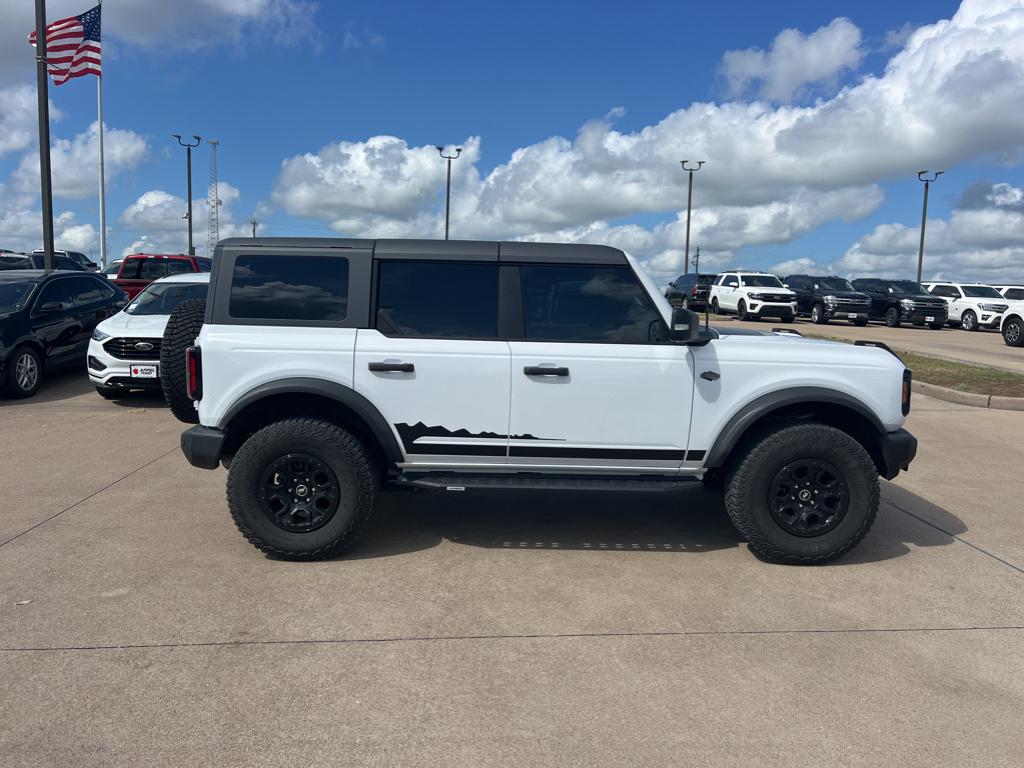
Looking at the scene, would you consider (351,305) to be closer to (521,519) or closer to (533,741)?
(521,519)

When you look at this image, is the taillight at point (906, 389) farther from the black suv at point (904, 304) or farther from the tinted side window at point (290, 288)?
the black suv at point (904, 304)

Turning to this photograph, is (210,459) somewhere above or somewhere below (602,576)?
above

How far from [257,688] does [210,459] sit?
69.1 inches

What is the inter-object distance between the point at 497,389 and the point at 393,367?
0.61 m

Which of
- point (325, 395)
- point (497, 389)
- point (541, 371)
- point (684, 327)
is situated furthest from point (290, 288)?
point (684, 327)

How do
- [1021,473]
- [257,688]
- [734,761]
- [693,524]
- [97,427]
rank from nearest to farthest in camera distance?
1. [734,761]
2. [257,688]
3. [693,524]
4. [1021,473]
5. [97,427]

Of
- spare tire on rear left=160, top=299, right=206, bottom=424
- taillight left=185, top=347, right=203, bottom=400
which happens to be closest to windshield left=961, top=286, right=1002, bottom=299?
spare tire on rear left=160, top=299, right=206, bottom=424

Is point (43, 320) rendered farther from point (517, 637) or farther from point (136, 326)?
point (517, 637)

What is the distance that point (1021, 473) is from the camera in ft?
22.3

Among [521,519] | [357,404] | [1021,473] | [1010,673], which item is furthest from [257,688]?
[1021,473]

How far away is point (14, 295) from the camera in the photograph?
10203mm

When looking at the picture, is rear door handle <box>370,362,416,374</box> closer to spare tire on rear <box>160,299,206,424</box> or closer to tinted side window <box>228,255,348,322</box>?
tinted side window <box>228,255,348,322</box>

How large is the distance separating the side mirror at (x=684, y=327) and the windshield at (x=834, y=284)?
→ 26.7 meters

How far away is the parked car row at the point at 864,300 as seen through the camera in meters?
26.2
